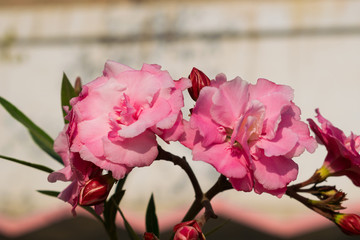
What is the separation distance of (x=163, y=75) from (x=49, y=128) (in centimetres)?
216

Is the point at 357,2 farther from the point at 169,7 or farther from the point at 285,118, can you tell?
the point at 285,118

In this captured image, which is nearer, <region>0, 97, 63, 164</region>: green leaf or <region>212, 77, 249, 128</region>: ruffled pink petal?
<region>212, 77, 249, 128</region>: ruffled pink petal

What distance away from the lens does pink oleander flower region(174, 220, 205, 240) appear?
46 centimetres

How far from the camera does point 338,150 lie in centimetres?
55

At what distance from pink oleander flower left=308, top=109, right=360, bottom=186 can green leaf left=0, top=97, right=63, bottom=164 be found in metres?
0.40

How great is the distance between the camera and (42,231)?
1.70m

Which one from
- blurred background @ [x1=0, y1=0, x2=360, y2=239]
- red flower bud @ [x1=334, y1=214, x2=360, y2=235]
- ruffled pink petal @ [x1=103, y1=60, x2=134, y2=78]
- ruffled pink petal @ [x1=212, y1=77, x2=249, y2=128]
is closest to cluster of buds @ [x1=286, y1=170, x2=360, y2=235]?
red flower bud @ [x1=334, y1=214, x2=360, y2=235]

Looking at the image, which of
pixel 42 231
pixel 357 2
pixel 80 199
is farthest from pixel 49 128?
pixel 80 199

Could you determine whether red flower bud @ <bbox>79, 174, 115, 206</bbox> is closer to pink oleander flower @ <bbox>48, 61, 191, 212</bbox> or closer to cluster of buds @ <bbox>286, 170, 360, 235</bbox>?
pink oleander flower @ <bbox>48, 61, 191, 212</bbox>

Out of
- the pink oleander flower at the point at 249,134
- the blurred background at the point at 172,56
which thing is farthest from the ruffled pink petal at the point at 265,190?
the blurred background at the point at 172,56

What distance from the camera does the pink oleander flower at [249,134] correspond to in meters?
0.47

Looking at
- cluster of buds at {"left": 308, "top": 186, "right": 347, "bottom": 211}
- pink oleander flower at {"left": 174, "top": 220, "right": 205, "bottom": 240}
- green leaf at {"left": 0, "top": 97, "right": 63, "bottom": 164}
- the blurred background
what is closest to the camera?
pink oleander flower at {"left": 174, "top": 220, "right": 205, "bottom": 240}

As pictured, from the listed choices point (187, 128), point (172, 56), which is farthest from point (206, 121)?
point (172, 56)

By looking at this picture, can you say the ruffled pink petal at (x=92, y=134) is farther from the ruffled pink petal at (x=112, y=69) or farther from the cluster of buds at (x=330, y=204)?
the cluster of buds at (x=330, y=204)
